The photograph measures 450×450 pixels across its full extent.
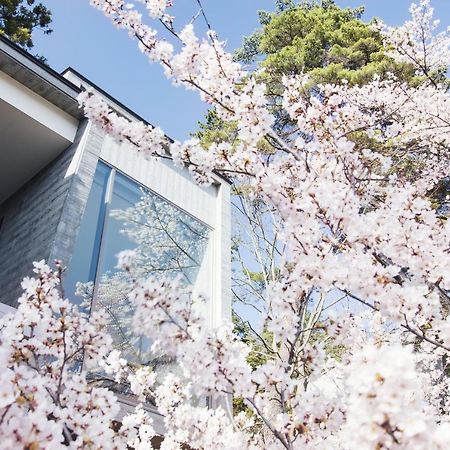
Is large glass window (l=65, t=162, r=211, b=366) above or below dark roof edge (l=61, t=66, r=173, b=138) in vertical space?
below

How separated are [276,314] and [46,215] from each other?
3620 mm

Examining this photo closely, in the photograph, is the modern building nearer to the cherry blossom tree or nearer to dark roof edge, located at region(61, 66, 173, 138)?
dark roof edge, located at region(61, 66, 173, 138)

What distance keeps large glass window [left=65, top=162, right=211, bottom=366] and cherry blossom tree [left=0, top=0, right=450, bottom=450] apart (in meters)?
1.09

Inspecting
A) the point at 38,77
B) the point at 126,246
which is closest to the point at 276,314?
the point at 126,246

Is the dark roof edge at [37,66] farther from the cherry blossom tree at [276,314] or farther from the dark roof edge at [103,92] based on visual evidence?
the cherry blossom tree at [276,314]

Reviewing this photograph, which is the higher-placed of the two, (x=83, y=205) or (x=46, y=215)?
(x=83, y=205)

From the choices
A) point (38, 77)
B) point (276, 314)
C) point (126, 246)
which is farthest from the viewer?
point (126, 246)

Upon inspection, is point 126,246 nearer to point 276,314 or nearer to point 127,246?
point 127,246

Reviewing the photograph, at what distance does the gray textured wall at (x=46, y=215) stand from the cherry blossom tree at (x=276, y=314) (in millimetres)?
1566

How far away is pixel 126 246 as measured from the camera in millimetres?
5445

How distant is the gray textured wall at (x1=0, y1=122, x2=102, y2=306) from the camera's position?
15.2 feet

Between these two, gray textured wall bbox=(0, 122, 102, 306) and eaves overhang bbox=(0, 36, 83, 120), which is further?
eaves overhang bbox=(0, 36, 83, 120)

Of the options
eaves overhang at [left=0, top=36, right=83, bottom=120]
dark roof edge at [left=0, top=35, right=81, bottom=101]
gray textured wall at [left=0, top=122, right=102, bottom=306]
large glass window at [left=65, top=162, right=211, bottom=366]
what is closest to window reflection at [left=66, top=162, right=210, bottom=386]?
large glass window at [left=65, top=162, right=211, bottom=366]

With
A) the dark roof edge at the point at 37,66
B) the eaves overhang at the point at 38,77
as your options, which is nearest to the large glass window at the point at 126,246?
the eaves overhang at the point at 38,77
